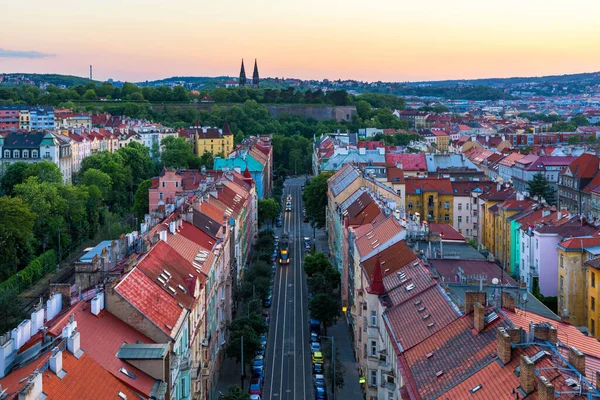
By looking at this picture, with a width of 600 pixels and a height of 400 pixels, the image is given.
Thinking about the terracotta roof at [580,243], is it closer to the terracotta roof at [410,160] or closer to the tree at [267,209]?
the terracotta roof at [410,160]

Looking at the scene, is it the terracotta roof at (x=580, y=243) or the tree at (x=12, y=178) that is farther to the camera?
the tree at (x=12, y=178)

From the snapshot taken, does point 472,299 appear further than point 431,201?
No

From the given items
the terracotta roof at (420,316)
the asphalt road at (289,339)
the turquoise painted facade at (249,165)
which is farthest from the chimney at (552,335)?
the turquoise painted facade at (249,165)

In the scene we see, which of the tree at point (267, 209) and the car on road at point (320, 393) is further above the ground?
the tree at point (267, 209)

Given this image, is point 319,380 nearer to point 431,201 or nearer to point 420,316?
point 420,316

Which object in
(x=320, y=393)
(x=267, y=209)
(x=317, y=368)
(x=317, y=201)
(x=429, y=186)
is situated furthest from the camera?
(x=267, y=209)

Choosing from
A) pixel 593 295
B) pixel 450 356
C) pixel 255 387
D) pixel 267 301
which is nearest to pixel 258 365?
pixel 255 387

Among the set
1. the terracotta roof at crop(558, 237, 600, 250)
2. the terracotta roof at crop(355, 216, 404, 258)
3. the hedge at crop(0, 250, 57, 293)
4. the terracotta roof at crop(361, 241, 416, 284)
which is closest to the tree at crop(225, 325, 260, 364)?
the terracotta roof at crop(361, 241, 416, 284)
